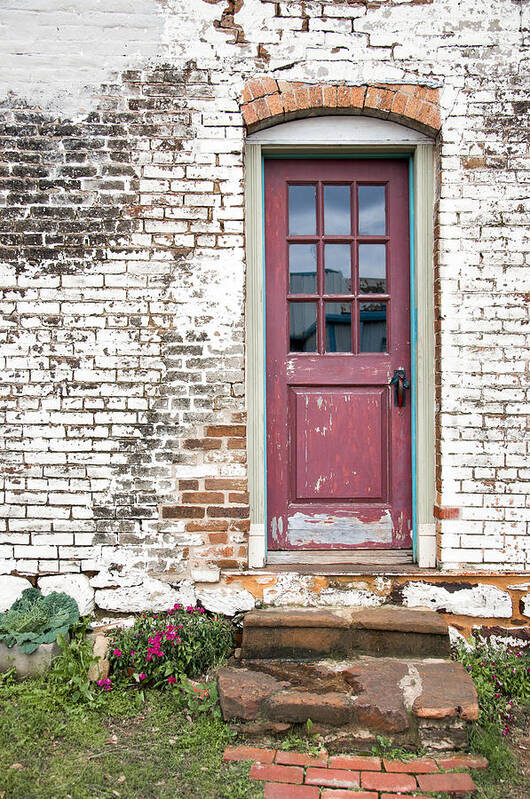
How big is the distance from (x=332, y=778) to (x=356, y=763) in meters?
0.16

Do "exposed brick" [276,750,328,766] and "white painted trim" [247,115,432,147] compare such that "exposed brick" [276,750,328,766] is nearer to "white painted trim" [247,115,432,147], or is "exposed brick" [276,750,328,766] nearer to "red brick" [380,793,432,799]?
"red brick" [380,793,432,799]

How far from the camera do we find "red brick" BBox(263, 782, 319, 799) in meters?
2.48

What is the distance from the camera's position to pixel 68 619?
3.41 m

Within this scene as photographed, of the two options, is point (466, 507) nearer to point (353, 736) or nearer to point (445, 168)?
point (353, 736)

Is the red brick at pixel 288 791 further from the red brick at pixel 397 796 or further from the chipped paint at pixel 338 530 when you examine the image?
the chipped paint at pixel 338 530

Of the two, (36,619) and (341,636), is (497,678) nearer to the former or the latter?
(341,636)

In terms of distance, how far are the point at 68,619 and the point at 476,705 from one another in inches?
84.6

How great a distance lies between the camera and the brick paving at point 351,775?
2525 mm

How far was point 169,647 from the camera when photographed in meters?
3.28

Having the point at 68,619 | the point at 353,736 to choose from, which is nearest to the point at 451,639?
the point at 353,736

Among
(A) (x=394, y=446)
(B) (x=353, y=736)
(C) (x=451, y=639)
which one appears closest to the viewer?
(B) (x=353, y=736)

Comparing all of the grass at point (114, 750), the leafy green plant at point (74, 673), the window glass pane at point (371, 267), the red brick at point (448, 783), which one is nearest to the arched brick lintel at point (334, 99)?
the window glass pane at point (371, 267)

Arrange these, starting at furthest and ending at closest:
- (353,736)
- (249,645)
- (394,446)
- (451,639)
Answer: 1. (394,446)
2. (451,639)
3. (249,645)
4. (353,736)

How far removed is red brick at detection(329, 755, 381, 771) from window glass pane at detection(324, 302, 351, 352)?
7.18ft
